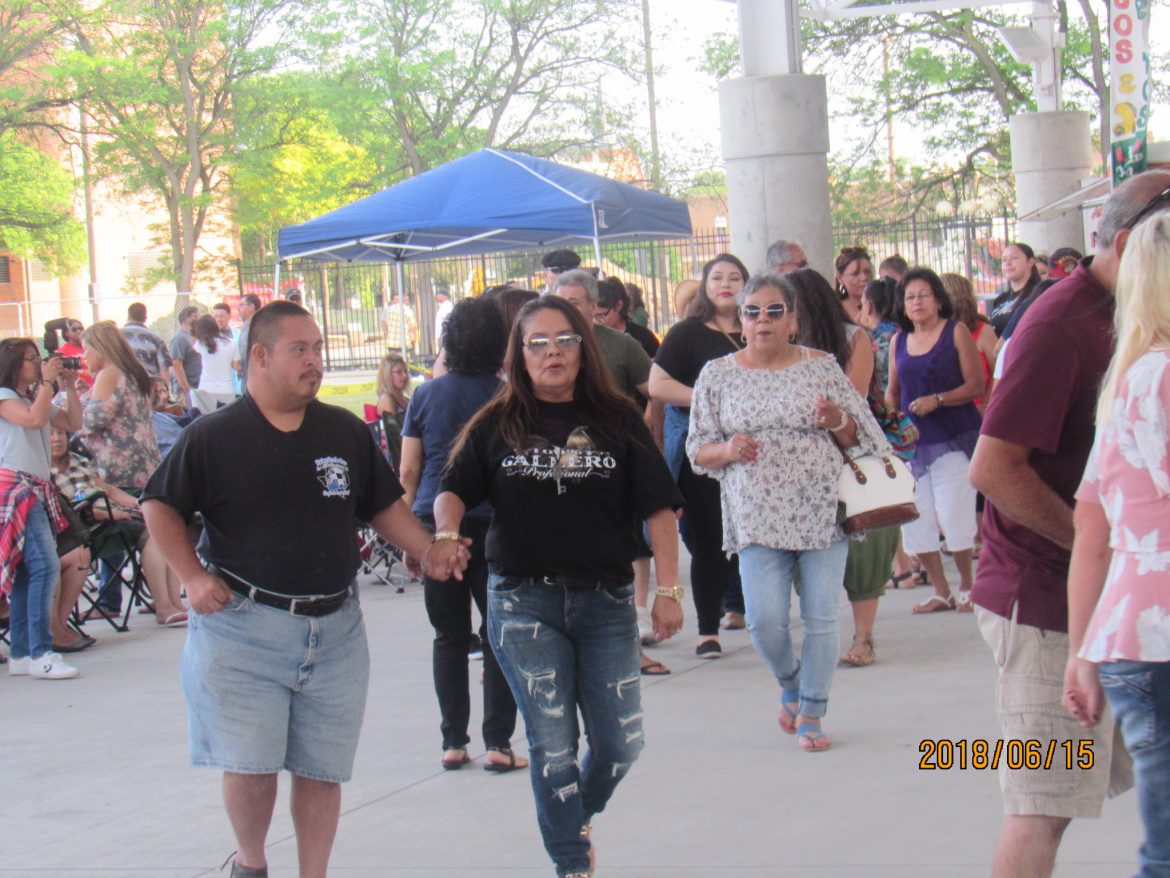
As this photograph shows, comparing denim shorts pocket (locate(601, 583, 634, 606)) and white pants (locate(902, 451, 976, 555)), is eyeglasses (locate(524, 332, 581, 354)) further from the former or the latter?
white pants (locate(902, 451, 976, 555))

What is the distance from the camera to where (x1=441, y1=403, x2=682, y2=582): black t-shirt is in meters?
4.19

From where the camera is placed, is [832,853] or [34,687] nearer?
[832,853]

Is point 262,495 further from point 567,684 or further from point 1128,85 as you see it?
point 1128,85

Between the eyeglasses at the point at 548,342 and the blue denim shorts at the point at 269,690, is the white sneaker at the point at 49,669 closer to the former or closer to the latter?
the blue denim shorts at the point at 269,690

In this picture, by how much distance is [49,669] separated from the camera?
7.98m

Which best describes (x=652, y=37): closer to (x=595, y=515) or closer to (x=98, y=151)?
(x=98, y=151)

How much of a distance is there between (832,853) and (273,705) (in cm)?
179

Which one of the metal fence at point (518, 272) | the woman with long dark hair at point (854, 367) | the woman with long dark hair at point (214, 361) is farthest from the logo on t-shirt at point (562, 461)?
the metal fence at point (518, 272)

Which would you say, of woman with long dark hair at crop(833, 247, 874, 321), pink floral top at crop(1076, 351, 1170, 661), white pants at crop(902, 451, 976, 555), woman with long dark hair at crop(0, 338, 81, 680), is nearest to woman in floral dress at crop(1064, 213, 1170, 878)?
pink floral top at crop(1076, 351, 1170, 661)

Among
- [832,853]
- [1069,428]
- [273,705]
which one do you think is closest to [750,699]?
[832,853]

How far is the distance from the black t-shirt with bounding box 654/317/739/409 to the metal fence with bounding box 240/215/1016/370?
16.2m

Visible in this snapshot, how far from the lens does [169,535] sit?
13.1ft

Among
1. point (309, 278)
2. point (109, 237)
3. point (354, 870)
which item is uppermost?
point (109, 237)

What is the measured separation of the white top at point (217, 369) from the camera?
618 inches
